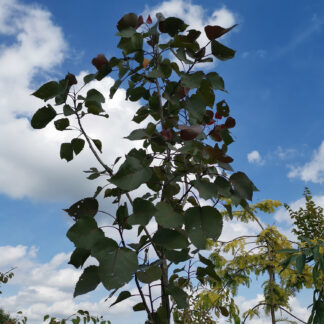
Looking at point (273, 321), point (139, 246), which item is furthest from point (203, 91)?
point (273, 321)

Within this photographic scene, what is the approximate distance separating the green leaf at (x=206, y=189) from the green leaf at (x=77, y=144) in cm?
65

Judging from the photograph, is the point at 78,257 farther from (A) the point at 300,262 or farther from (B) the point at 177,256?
(A) the point at 300,262

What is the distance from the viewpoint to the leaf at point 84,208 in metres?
1.37

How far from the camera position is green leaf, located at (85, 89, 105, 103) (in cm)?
153

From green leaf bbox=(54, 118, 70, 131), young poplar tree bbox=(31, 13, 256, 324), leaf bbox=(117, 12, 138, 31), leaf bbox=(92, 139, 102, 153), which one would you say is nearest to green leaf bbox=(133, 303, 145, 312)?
young poplar tree bbox=(31, 13, 256, 324)

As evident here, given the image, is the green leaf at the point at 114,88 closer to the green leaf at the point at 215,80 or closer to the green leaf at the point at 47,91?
the green leaf at the point at 47,91

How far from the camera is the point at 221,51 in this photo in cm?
147

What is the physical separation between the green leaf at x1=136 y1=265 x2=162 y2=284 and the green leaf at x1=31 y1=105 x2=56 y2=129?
2.47ft

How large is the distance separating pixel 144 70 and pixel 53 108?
1.68 feet

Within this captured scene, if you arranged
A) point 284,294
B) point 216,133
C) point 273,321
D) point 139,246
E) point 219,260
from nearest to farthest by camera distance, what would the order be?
point 139,246, point 216,133, point 273,321, point 284,294, point 219,260

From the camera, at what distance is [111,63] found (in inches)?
66.1

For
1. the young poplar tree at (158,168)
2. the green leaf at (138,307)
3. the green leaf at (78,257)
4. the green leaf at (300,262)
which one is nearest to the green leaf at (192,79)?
the young poplar tree at (158,168)

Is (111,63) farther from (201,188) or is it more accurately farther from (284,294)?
(284,294)

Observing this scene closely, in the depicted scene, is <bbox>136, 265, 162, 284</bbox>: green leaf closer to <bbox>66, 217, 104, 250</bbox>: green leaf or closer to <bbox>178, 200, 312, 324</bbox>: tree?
<bbox>66, 217, 104, 250</bbox>: green leaf
